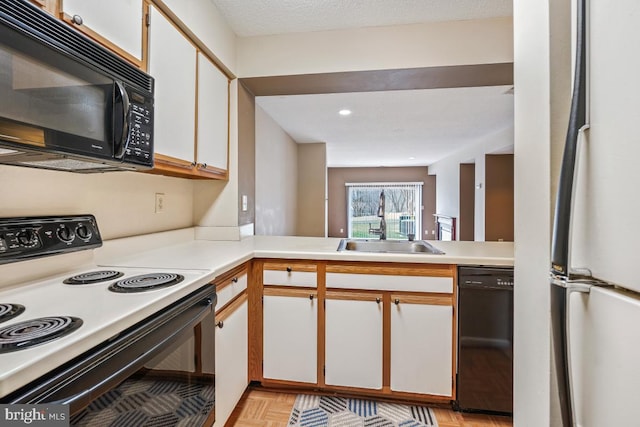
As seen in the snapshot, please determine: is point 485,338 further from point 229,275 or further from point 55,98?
point 55,98

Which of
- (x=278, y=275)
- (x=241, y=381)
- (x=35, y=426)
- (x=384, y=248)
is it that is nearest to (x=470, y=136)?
(x=384, y=248)

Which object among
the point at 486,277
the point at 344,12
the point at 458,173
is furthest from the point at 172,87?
the point at 458,173

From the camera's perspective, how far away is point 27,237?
1064mm

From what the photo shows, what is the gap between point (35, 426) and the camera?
571 mm

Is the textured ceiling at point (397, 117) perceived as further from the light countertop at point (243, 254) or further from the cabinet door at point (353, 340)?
the cabinet door at point (353, 340)

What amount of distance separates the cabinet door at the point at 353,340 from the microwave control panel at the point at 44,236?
46.5 inches

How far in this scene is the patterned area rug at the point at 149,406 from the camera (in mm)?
715

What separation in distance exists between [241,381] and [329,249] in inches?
34.4

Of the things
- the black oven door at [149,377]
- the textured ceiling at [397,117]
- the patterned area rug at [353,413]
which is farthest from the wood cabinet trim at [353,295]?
the textured ceiling at [397,117]

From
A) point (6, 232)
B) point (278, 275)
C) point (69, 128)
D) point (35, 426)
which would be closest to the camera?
point (35, 426)

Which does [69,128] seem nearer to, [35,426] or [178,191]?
[35,426]

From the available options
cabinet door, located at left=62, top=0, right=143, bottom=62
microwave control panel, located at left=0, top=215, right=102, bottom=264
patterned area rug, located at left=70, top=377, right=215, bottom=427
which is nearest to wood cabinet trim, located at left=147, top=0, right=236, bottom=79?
cabinet door, located at left=62, top=0, right=143, bottom=62

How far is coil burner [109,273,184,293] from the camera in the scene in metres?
0.99

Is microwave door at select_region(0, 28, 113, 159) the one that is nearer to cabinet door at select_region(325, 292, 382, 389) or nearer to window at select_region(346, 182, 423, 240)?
cabinet door at select_region(325, 292, 382, 389)
